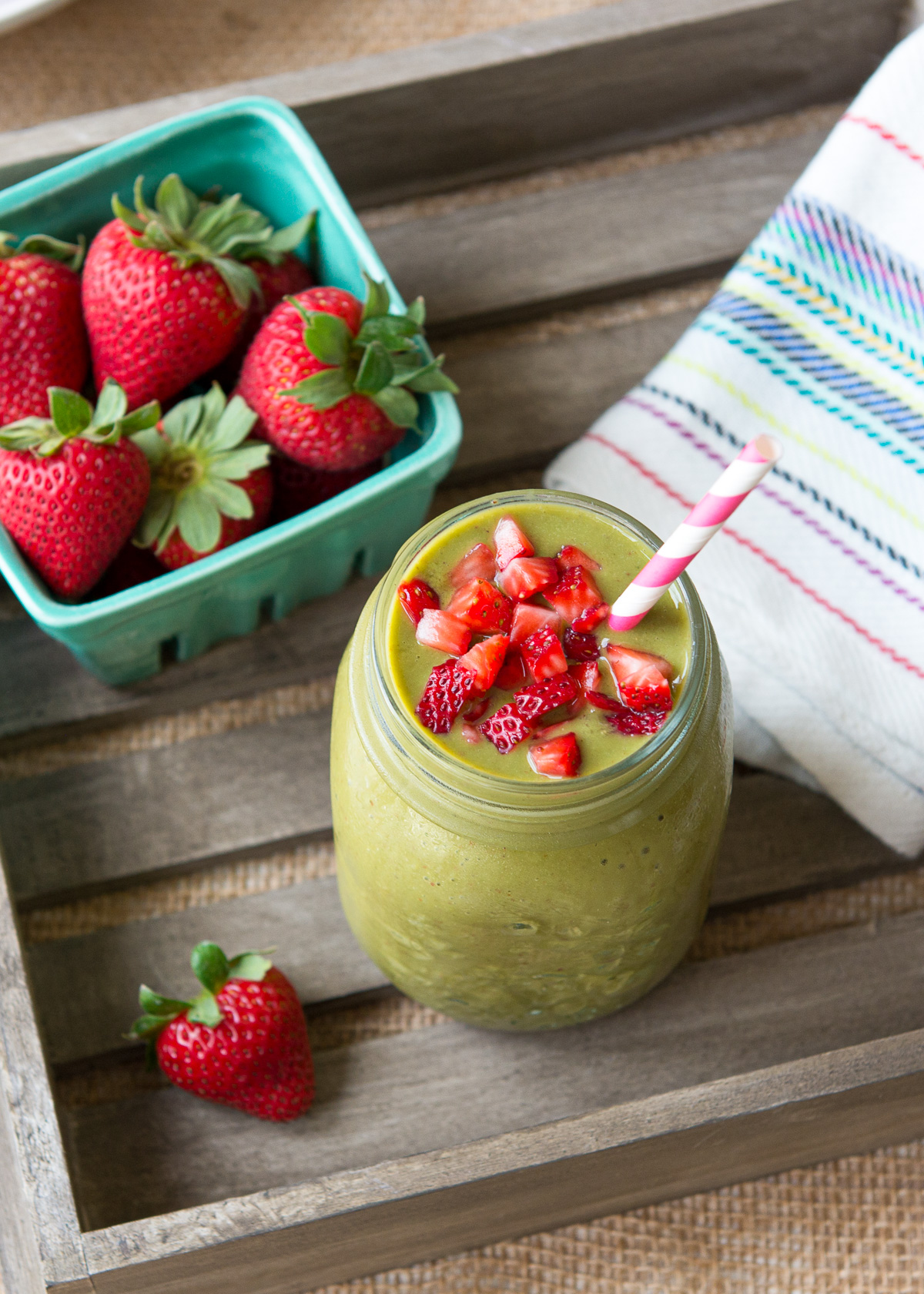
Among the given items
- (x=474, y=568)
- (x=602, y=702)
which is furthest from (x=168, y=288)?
(x=602, y=702)

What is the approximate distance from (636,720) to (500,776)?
0.08 meters

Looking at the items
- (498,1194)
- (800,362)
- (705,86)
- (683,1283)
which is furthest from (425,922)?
(705,86)

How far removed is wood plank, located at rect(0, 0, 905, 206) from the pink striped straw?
60cm

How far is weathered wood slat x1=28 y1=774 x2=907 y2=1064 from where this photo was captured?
90cm

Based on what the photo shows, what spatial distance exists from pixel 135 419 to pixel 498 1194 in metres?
0.53

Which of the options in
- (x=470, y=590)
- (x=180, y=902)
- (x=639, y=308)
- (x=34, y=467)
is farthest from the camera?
(x=639, y=308)

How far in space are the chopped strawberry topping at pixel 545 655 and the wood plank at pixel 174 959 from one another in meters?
0.34

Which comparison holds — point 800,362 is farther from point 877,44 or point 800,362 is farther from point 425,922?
point 425,922

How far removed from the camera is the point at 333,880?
94cm

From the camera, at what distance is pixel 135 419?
0.85 meters

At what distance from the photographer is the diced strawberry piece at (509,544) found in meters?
0.70

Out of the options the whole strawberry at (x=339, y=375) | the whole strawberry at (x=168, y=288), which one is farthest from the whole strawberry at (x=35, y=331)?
the whole strawberry at (x=339, y=375)

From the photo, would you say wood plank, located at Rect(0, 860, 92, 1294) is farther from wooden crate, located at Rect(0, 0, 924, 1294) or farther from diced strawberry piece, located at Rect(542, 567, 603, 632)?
diced strawberry piece, located at Rect(542, 567, 603, 632)

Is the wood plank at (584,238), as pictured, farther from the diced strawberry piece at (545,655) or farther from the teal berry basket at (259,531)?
the diced strawberry piece at (545,655)
